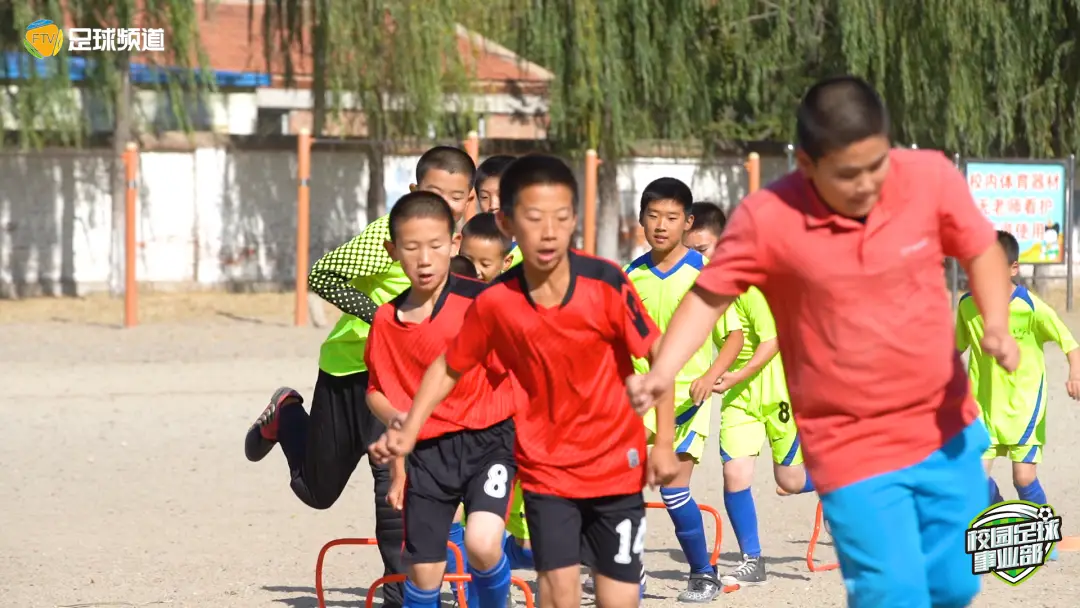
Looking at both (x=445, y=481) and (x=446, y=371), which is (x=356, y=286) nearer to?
(x=445, y=481)

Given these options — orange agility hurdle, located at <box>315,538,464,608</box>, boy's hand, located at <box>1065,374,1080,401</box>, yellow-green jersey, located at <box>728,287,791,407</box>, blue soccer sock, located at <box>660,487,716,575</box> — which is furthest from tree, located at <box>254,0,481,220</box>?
orange agility hurdle, located at <box>315,538,464,608</box>

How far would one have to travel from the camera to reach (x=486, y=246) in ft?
22.5

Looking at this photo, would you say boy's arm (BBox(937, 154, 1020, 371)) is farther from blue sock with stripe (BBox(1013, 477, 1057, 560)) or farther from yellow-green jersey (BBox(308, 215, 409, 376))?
blue sock with stripe (BBox(1013, 477, 1057, 560))

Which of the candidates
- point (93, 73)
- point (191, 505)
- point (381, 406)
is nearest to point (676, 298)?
point (381, 406)

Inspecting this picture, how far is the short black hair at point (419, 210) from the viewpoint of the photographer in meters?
5.89

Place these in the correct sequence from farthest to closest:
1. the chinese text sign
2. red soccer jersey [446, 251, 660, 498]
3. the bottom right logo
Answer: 1. the chinese text sign
2. the bottom right logo
3. red soccer jersey [446, 251, 660, 498]

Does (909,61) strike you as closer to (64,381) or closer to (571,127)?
(571,127)

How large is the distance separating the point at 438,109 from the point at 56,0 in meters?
4.98

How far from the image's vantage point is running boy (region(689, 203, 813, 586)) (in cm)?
759

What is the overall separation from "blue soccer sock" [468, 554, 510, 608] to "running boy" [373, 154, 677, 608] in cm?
46

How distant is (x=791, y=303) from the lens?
4.40m

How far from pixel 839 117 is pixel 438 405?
2244 millimetres

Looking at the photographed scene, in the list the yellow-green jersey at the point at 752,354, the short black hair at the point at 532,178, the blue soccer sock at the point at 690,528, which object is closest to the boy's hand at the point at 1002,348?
the short black hair at the point at 532,178

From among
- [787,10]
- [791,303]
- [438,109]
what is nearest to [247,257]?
[438,109]
